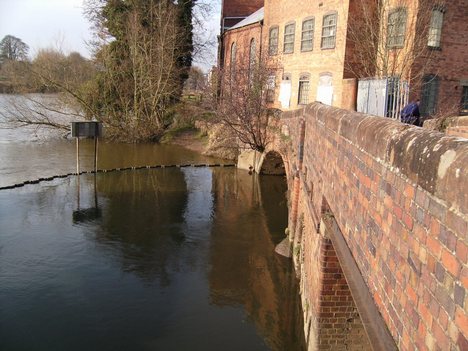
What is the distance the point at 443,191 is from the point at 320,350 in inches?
195

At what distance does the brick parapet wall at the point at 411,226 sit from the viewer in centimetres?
189

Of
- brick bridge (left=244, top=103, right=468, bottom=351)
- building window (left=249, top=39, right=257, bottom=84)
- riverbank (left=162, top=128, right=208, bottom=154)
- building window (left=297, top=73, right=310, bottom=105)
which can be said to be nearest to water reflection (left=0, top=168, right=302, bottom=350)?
brick bridge (left=244, top=103, right=468, bottom=351)

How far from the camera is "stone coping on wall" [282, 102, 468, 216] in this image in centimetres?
187

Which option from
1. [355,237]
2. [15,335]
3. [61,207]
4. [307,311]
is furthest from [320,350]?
[61,207]

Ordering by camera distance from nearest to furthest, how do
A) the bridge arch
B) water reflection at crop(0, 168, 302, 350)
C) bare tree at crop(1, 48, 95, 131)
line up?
1. water reflection at crop(0, 168, 302, 350)
2. the bridge arch
3. bare tree at crop(1, 48, 95, 131)

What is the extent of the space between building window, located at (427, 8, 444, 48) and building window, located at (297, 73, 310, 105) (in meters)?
6.59

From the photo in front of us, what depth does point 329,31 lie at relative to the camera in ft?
68.8

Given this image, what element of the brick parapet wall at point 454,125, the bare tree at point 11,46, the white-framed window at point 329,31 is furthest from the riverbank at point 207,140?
the bare tree at point 11,46

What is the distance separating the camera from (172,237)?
546 inches

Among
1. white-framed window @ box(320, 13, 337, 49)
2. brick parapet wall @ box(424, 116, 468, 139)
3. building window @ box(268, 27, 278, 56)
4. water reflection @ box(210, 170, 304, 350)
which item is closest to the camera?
brick parapet wall @ box(424, 116, 468, 139)

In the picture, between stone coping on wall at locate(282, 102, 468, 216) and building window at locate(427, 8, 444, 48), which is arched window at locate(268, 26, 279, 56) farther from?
stone coping on wall at locate(282, 102, 468, 216)

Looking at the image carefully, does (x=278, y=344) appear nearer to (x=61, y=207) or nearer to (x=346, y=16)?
(x=61, y=207)

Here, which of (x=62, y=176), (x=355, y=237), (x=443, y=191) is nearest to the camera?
(x=443, y=191)

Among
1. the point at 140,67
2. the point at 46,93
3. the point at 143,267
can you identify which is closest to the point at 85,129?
the point at 143,267
